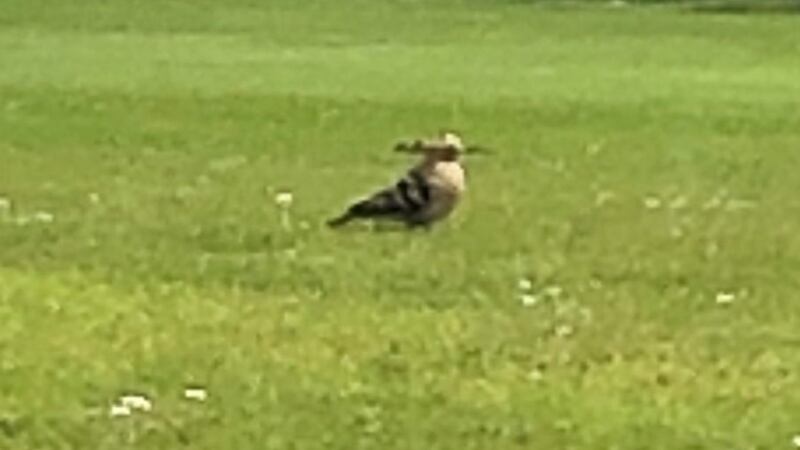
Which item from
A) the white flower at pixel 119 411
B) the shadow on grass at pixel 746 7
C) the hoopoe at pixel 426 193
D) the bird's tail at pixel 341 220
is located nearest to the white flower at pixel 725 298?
the hoopoe at pixel 426 193

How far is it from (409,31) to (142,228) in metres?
23.7

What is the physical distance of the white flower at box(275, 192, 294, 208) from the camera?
679 inches

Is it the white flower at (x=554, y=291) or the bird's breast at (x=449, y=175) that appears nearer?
the white flower at (x=554, y=291)

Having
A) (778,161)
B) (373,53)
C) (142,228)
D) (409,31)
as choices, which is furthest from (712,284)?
(409,31)

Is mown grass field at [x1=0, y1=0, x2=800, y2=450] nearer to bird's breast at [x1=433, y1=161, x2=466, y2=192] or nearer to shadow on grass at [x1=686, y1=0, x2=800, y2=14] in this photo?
bird's breast at [x1=433, y1=161, x2=466, y2=192]

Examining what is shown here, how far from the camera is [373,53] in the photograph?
34.2m

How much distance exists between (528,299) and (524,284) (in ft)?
1.93

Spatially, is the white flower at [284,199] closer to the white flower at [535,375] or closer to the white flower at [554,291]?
the white flower at [554,291]

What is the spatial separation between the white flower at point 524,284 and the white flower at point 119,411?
12.4ft

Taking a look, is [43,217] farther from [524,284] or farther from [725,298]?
[725,298]

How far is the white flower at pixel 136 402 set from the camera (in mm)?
9366

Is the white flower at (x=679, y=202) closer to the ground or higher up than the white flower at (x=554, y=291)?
closer to the ground

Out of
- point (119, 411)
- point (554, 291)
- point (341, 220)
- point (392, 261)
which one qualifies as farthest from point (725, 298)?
point (119, 411)

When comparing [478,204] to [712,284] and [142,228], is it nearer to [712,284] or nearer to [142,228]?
[142,228]
